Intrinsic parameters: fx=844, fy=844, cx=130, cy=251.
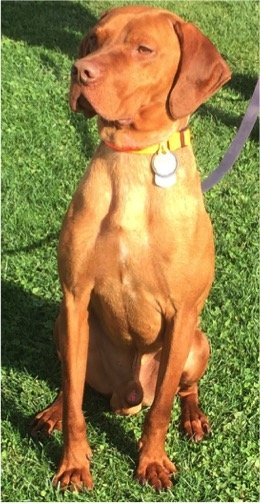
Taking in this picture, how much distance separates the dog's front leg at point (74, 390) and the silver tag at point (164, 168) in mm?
578

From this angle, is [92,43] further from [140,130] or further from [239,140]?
[239,140]

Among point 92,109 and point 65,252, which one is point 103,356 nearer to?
point 65,252

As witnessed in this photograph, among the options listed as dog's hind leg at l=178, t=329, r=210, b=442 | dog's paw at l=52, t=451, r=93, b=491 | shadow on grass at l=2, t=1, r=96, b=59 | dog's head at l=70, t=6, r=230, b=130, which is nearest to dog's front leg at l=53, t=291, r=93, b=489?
dog's paw at l=52, t=451, r=93, b=491

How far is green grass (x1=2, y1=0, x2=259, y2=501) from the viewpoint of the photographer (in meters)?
3.87

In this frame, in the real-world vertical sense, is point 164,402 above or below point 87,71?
below

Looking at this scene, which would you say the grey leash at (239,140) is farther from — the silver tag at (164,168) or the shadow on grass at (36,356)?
the shadow on grass at (36,356)

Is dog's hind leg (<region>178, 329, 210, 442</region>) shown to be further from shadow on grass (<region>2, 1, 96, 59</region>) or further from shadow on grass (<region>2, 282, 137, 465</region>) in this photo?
shadow on grass (<region>2, 1, 96, 59</region>)

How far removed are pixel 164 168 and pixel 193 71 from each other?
384 millimetres

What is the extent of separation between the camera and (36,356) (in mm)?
4531

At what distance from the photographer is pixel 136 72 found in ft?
9.94

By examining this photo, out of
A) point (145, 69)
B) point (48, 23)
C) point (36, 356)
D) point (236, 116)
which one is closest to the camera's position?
point (145, 69)

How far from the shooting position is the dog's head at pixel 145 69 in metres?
2.98

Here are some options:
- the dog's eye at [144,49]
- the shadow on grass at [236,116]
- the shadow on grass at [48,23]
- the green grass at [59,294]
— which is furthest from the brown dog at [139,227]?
the shadow on grass at [48,23]

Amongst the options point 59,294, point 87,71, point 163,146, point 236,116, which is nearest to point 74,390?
point 163,146
